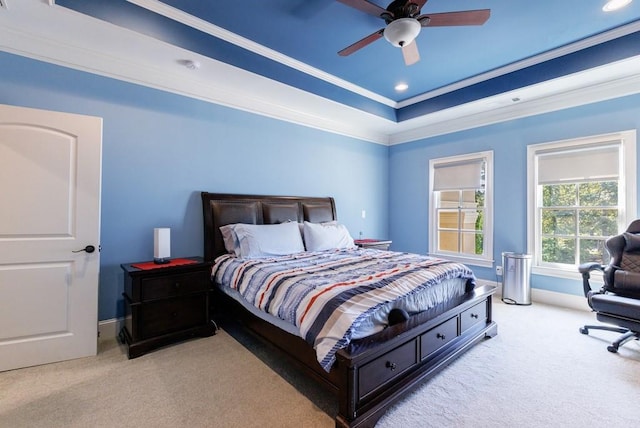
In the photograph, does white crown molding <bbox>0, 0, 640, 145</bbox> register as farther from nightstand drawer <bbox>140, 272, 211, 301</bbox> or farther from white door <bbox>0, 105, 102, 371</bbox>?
nightstand drawer <bbox>140, 272, 211, 301</bbox>

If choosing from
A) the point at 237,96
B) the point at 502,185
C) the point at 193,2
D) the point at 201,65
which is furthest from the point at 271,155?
the point at 502,185

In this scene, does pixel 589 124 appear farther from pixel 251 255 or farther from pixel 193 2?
pixel 193 2

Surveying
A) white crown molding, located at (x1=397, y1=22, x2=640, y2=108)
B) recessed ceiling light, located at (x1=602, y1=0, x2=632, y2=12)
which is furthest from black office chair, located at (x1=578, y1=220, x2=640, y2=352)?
recessed ceiling light, located at (x1=602, y1=0, x2=632, y2=12)

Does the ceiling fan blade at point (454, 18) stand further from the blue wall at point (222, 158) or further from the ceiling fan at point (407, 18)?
the blue wall at point (222, 158)

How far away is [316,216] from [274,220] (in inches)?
30.2

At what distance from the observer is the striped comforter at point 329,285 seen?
1.74 meters

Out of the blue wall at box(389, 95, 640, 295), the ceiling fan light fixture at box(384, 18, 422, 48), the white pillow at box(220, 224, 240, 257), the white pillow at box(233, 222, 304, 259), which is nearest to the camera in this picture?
the ceiling fan light fixture at box(384, 18, 422, 48)

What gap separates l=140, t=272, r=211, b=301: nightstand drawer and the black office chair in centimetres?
371

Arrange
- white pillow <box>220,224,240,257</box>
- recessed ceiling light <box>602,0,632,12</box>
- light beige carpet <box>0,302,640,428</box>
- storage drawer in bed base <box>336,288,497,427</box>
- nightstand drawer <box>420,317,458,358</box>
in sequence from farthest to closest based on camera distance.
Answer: white pillow <box>220,224,240,257</box>
recessed ceiling light <box>602,0,632,12</box>
nightstand drawer <box>420,317,458,358</box>
light beige carpet <box>0,302,640,428</box>
storage drawer in bed base <box>336,288,497,427</box>

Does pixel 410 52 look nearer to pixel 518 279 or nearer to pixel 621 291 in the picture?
pixel 621 291

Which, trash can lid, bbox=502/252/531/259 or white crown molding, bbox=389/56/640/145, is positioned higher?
white crown molding, bbox=389/56/640/145

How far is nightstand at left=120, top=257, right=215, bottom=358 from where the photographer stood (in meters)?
2.56

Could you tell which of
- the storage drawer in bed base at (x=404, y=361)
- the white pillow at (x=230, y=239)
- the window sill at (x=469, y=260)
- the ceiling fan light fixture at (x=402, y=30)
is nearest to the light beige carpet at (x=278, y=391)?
the storage drawer in bed base at (x=404, y=361)

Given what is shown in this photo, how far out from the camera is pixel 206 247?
11.4ft
